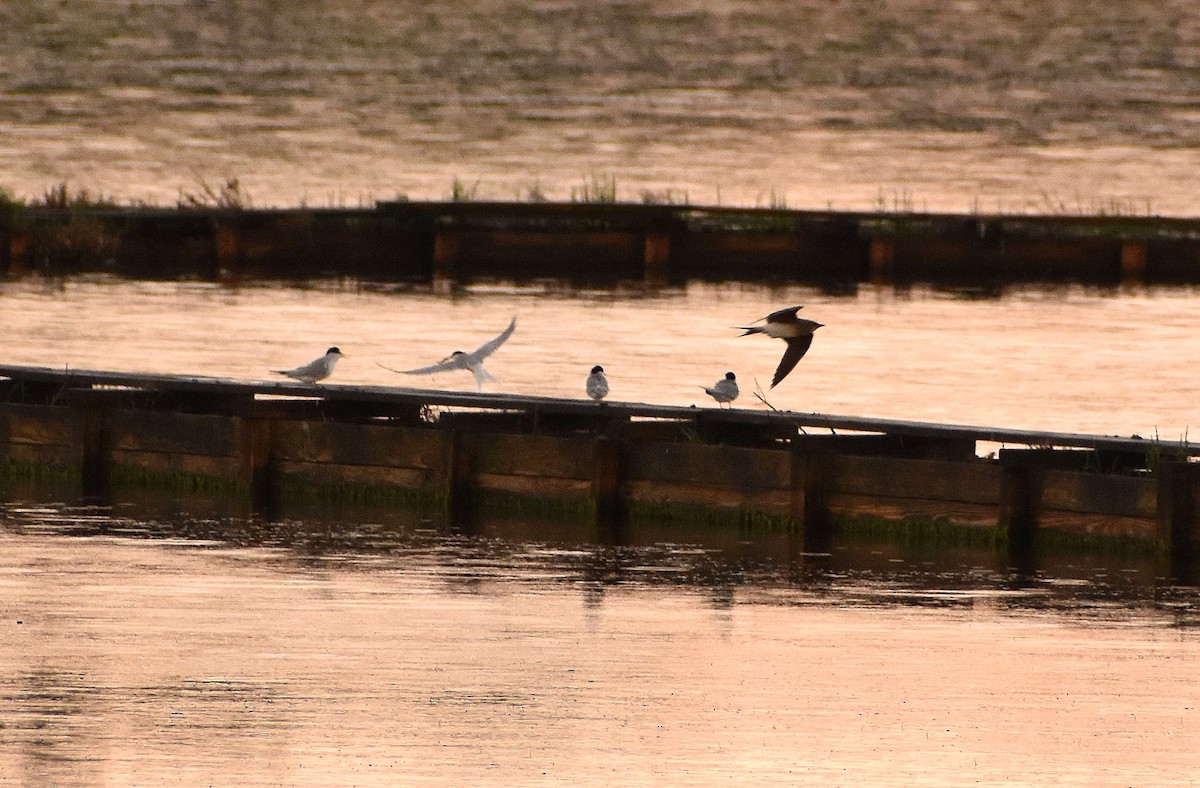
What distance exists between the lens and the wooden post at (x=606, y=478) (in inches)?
883

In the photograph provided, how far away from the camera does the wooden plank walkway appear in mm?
21156

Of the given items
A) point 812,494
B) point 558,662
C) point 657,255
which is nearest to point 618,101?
point 657,255

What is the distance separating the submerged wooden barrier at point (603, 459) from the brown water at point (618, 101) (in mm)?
33519

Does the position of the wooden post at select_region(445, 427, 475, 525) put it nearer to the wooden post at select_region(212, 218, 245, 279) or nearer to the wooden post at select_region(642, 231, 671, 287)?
the wooden post at select_region(212, 218, 245, 279)

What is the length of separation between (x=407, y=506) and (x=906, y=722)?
8.85 meters

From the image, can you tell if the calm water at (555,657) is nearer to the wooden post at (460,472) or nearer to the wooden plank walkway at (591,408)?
the wooden post at (460,472)

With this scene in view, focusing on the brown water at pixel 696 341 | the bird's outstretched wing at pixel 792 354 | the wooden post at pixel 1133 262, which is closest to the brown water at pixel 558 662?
the bird's outstretched wing at pixel 792 354

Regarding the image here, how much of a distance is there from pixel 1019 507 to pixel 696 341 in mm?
19487

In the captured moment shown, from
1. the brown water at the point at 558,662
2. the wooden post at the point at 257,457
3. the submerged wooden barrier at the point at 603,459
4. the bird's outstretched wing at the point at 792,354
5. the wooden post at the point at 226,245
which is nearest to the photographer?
the brown water at the point at 558,662

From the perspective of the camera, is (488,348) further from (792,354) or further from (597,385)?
(792,354)

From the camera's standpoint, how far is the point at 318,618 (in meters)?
18.1

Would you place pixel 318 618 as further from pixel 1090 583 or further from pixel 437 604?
pixel 1090 583

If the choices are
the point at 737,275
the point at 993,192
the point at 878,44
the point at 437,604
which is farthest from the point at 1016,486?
the point at 878,44

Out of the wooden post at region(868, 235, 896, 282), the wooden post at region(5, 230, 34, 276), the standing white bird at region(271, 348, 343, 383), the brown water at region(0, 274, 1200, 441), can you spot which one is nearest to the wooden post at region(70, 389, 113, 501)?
the standing white bird at region(271, 348, 343, 383)
